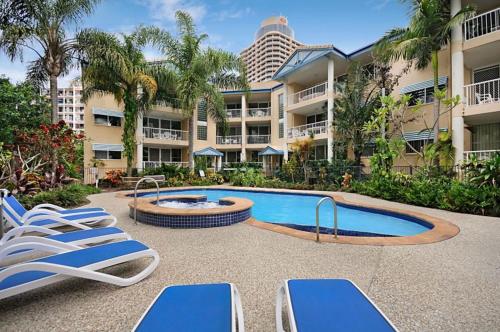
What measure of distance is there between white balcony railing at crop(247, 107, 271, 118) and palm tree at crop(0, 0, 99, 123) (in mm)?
16213

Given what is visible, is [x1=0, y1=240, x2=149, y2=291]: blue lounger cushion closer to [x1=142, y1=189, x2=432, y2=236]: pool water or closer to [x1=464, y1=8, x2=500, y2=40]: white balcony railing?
[x1=142, y1=189, x2=432, y2=236]: pool water

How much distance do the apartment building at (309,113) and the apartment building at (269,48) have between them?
59759 millimetres

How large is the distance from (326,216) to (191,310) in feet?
26.5

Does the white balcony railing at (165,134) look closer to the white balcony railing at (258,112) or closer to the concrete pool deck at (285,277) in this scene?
the white balcony railing at (258,112)

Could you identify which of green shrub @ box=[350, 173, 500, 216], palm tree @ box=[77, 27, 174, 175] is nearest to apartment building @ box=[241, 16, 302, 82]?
palm tree @ box=[77, 27, 174, 175]

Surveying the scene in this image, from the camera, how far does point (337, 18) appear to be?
14.9 metres

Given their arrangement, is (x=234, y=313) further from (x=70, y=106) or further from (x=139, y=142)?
(x=70, y=106)

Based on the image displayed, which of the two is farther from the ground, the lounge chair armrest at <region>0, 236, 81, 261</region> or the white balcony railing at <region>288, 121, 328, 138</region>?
the white balcony railing at <region>288, 121, 328, 138</region>

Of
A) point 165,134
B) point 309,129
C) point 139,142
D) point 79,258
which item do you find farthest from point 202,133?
point 79,258

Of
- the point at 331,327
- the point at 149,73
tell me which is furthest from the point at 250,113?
the point at 331,327

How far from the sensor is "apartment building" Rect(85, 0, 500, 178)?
1160 centimetres

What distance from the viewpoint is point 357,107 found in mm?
15477

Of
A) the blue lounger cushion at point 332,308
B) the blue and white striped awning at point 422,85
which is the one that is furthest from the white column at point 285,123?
the blue lounger cushion at point 332,308

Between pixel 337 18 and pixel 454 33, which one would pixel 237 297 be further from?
pixel 337 18
